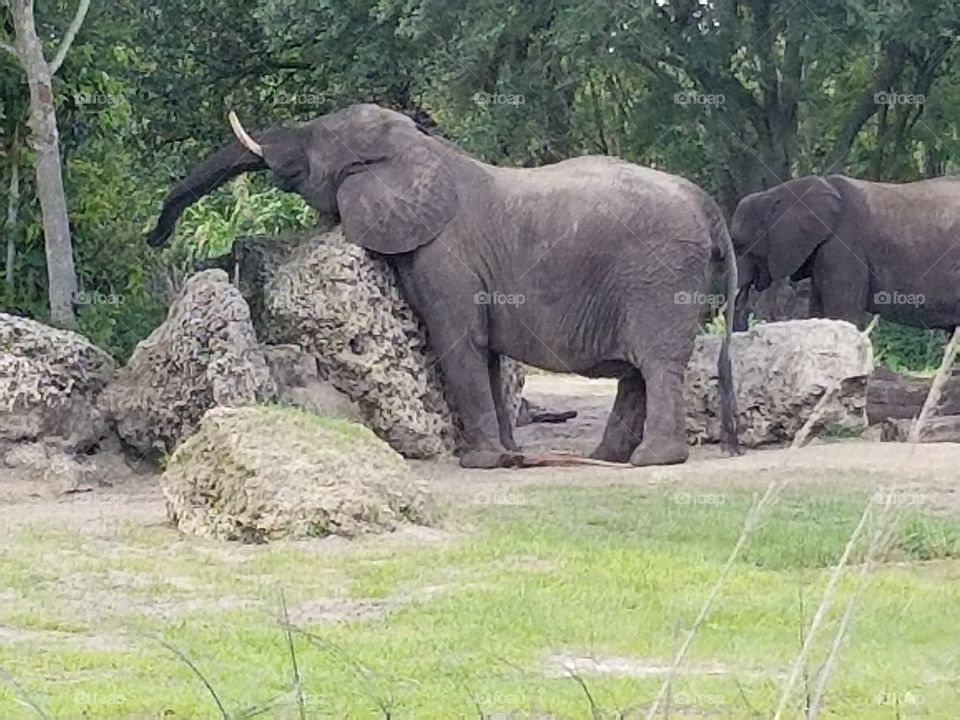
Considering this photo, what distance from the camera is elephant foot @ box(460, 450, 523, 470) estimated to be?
13016 millimetres

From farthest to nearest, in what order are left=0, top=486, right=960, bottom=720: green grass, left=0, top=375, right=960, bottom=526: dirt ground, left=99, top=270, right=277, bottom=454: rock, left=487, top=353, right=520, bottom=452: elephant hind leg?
left=487, top=353, right=520, bottom=452: elephant hind leg
left=99, top=270, right=277, bottom=454: rock
left=0, top=375, right=960, bottom=526: dirt ground
left=0, top=486, right=960, bottom=720: green grass

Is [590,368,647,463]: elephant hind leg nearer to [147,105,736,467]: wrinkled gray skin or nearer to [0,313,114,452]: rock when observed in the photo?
[147,105,736,467]: wrinkled gray skin

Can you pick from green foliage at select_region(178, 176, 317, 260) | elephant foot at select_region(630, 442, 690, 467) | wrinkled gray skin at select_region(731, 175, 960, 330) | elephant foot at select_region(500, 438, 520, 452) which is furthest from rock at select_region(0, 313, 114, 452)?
green foliage at select_region(178, 176, 317, 260)

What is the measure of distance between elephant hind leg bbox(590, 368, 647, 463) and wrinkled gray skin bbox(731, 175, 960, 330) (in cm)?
440

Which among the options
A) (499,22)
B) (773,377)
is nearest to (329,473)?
(773,377)

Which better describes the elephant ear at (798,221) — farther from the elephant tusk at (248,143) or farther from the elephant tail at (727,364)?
the elephant tusk at (248,143)

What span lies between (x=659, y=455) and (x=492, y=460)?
1145 mm

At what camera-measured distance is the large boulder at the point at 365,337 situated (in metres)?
13.3

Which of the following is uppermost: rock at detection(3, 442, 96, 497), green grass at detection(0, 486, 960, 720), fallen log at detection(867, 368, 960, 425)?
green grass at detection(0, 486, 960, 720)

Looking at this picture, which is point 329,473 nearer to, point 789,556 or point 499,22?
point 789,556

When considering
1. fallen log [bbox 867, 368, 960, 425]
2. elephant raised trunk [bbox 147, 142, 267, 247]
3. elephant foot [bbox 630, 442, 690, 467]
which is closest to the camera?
elephant foot [bbox 630, 442, 690, 467]

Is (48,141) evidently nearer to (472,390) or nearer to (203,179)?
(203,179)

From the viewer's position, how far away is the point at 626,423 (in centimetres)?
1394

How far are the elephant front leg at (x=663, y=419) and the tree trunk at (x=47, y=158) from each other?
410cm
